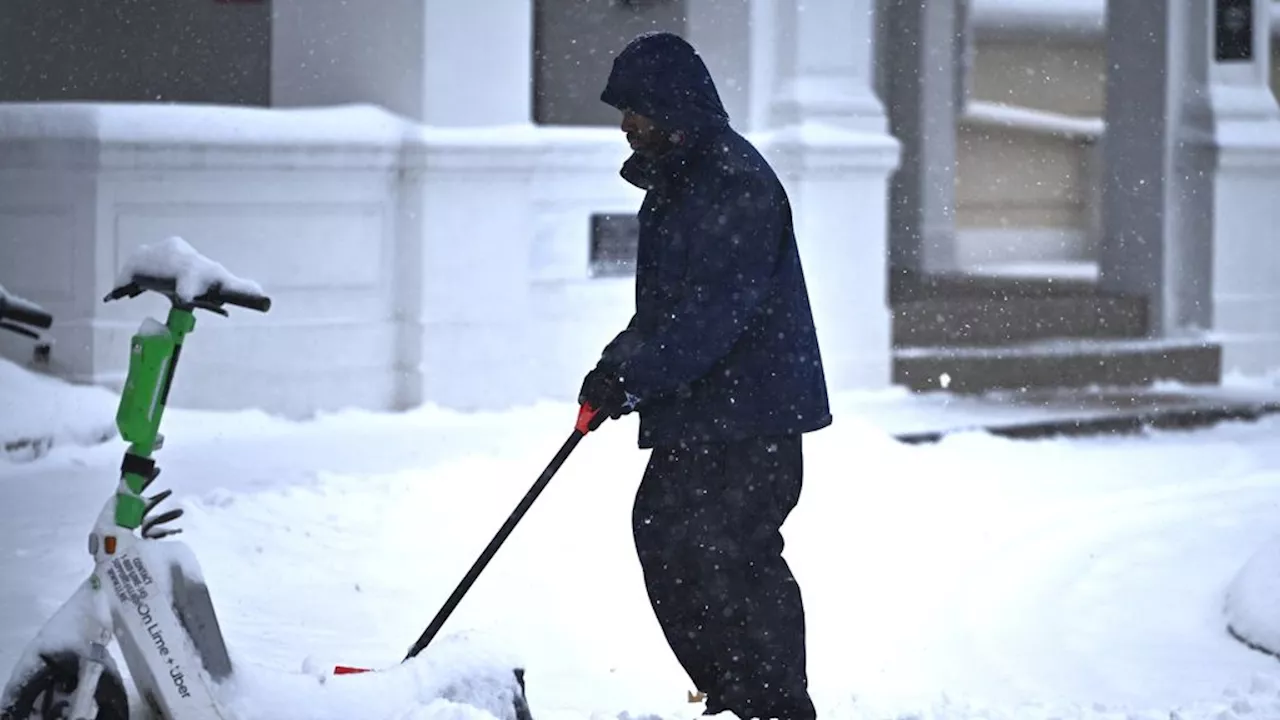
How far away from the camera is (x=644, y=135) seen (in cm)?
470

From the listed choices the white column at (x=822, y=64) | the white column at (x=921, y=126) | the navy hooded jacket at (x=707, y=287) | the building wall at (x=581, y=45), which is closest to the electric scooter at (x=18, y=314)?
the navy hooded jacket at (x=707, y=287)

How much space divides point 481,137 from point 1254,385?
5.62 meters

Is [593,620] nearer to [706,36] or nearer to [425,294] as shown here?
[425,294]

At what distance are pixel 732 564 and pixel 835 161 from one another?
7173mm

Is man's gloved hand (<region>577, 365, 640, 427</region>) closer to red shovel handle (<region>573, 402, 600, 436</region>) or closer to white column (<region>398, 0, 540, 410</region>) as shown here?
red shovel handle (<region>573, 402, 600, 436</region>)

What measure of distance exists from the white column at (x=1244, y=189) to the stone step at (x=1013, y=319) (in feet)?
1.95

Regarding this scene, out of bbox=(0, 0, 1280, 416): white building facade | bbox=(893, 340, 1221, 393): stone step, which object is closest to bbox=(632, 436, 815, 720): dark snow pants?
bbox=(0, 0, 1280, 416): white building facade

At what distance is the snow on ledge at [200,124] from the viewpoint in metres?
9.95

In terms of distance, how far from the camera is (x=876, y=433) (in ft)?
33.3

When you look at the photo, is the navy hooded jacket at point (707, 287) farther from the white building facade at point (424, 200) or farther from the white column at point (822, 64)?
the white column at point (822, 64)

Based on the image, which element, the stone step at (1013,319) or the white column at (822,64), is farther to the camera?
the stone step at (1013,319)

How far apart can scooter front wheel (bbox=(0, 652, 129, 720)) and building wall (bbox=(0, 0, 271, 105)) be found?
31.8 feet

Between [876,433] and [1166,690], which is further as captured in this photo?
[876,433]

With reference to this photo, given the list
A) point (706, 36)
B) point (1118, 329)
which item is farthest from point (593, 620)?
point (1118, 329)
